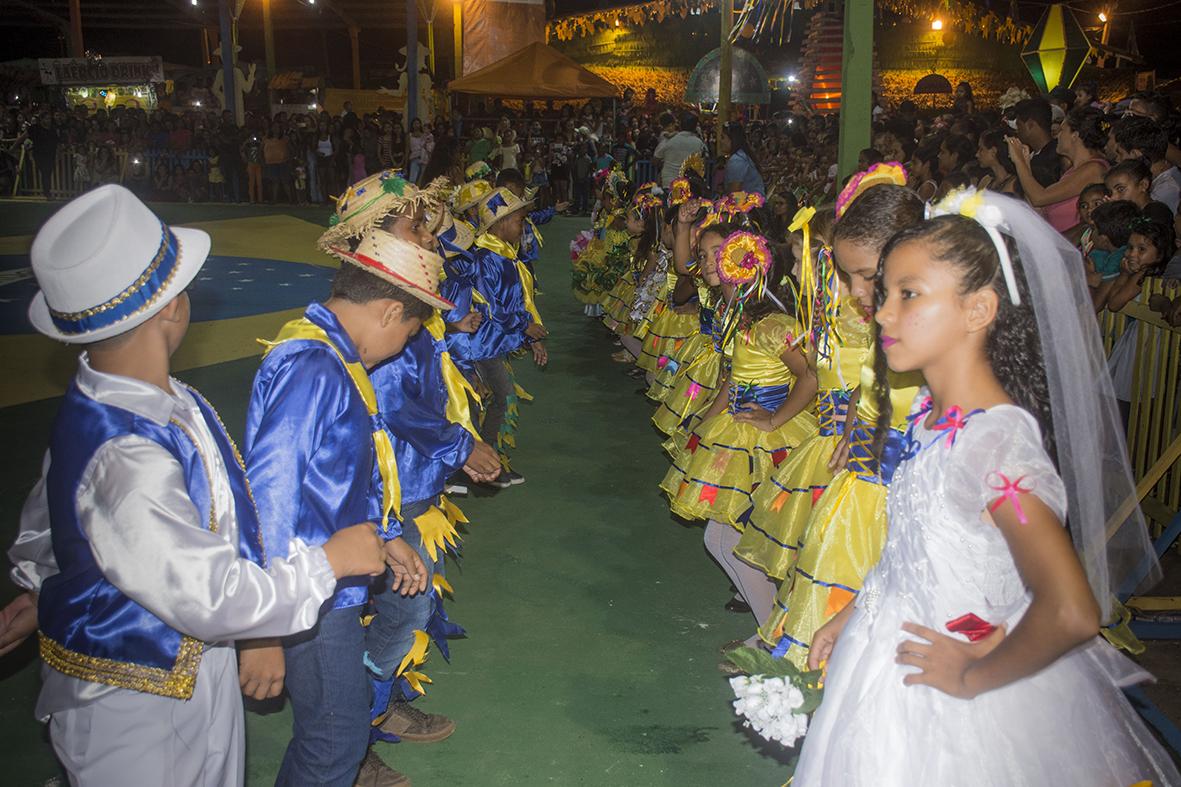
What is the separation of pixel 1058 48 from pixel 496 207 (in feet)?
27.6

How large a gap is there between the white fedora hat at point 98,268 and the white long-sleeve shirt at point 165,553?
0.37 ft

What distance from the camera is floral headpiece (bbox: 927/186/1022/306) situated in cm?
215

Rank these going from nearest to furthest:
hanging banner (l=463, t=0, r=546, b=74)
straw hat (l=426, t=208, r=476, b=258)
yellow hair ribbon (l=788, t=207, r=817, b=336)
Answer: yellow hair ribbon (l=788, t=207, r=817, b=336), straw hat (l=426, t=208, r=476, b=258), hanging banner (l=463, t=0, r=546, b=74)

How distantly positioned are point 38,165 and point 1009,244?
82.3 feet

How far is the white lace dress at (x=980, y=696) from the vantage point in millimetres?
2059

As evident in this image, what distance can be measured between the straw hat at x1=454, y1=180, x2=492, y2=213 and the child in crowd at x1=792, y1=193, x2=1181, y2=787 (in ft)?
15.6

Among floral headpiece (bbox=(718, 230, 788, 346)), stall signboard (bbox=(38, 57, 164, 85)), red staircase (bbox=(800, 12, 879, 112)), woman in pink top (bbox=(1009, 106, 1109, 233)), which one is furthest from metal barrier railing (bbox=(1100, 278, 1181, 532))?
stall signboard (bbox=(38, 57, 164, 85))

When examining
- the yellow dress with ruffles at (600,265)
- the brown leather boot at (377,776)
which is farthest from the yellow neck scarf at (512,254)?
the yellow dress with ruffles at (600,265)

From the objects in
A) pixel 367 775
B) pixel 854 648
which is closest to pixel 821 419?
pixel 854 648

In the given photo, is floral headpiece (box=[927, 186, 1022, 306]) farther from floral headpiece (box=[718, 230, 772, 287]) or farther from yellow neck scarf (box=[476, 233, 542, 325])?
yellow neck scarf (box=[476, 233, 542, 325])

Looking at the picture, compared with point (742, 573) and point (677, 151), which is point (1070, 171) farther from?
point (677, 151)

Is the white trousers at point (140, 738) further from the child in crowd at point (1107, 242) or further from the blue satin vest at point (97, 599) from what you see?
the child in crowd at point (1107, 242)

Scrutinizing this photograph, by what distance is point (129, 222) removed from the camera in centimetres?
210

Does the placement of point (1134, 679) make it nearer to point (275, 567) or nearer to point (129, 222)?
point (275, 567)
